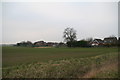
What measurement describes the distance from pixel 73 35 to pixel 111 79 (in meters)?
62.9

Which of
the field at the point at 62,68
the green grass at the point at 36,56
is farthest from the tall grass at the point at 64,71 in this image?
the green grass at the point at 36,56

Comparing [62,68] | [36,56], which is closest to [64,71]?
[62,68]

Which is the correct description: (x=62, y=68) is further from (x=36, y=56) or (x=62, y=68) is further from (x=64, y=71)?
(x=36, y=56)

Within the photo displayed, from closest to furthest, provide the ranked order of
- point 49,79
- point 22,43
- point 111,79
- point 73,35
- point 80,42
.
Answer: point 111,79 → point 49,79 → point 80,42 → point 73,35 → point 22,43

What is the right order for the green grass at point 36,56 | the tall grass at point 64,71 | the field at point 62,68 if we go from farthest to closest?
the green grass at point 36,56, the field at point 62,68, the tall grass at point 64,71

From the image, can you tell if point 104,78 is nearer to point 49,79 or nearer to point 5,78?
point 49,79

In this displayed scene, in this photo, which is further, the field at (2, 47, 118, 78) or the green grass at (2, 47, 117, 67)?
the green grass at (2, 47, 117, 67)

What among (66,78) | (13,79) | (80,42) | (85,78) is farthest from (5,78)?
(80,42)

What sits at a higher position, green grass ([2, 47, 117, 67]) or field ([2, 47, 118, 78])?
field ([2, 47, 118, 78])

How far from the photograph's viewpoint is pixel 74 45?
6562cm

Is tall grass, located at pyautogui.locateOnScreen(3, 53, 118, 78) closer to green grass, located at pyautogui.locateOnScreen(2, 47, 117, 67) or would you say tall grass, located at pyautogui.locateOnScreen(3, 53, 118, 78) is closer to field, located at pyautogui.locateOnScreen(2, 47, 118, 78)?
field, located at pyautogui.locateOnScreen(2, 47, 118, 78)

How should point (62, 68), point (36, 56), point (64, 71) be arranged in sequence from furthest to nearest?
1. point (36, 56)
2. point (62, 68)
3. point (64, 71)

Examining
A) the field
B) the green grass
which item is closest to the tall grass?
the field

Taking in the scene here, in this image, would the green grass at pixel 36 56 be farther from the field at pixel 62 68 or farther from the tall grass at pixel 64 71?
the tall grass at pixel 64 71
